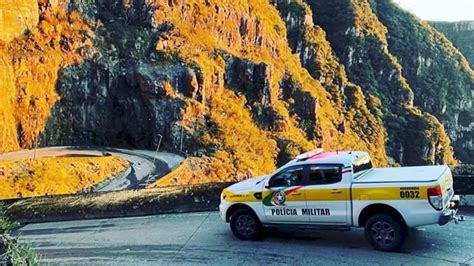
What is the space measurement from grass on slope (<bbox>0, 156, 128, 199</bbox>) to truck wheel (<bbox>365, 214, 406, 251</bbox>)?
35.7 metres

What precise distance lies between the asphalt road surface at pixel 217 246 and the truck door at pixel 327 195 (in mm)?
557

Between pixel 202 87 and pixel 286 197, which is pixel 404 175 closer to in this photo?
pixel 286 197

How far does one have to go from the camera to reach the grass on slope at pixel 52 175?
41031mm

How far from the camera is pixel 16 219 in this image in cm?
1134

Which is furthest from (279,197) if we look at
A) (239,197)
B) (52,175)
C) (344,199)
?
(52,175)

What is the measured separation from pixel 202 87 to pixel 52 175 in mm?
37471

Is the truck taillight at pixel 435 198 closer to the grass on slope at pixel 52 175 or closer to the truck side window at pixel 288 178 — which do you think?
the truck side window at pixel 288 178

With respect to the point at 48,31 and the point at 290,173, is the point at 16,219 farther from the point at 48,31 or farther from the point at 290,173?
the point at 48,31

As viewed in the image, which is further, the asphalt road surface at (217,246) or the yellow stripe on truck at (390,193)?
the asphalt road surface at (217,246)

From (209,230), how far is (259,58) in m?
96.1

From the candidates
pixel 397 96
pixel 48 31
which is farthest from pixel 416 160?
pixel 48 31

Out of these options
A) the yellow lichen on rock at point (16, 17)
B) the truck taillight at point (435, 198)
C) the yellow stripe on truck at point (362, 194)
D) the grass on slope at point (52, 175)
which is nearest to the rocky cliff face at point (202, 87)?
the yellow lichen on rock at point (16, 17)

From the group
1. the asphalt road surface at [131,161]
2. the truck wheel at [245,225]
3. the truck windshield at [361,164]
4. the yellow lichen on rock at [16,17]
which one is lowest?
the asphalt road surface at [131,161]

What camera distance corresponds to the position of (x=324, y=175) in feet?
26.4
